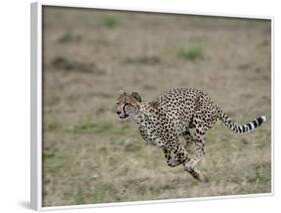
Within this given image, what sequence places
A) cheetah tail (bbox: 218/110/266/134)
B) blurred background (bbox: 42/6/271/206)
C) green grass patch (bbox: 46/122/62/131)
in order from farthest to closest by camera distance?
1. cheetah tail (bbox: 218/110/266/134)
2. blurred background (bbox: 42/6/271/206)
3. green grass patch (bbox: 46/122/62/131)

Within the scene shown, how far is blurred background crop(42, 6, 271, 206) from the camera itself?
6141mm

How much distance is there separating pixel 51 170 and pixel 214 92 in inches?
64.2

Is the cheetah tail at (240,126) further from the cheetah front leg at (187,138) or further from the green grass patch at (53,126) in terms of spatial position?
the green grass patch at (53,126)

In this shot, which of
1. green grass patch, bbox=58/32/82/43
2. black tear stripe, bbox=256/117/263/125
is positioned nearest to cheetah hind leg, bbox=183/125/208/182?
black tear stripe, bbox=256/117/263/125

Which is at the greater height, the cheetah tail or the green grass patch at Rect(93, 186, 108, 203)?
the cheetah tail

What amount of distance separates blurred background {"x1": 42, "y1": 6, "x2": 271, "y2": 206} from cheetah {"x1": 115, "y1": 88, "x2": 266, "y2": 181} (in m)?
0.06

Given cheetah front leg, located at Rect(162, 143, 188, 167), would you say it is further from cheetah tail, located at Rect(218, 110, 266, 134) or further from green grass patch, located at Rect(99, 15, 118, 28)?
green grass patch, located at Rect(99, 15, 118, 28)

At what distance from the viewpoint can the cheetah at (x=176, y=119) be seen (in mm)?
6352

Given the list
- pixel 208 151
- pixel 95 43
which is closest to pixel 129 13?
pixel 95 43

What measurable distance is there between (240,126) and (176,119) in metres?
0.66

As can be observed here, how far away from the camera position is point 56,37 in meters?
6.20

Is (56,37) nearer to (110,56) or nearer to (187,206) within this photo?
(110,56)

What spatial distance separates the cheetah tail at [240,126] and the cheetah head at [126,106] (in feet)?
2.69

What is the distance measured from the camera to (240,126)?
267 inches
